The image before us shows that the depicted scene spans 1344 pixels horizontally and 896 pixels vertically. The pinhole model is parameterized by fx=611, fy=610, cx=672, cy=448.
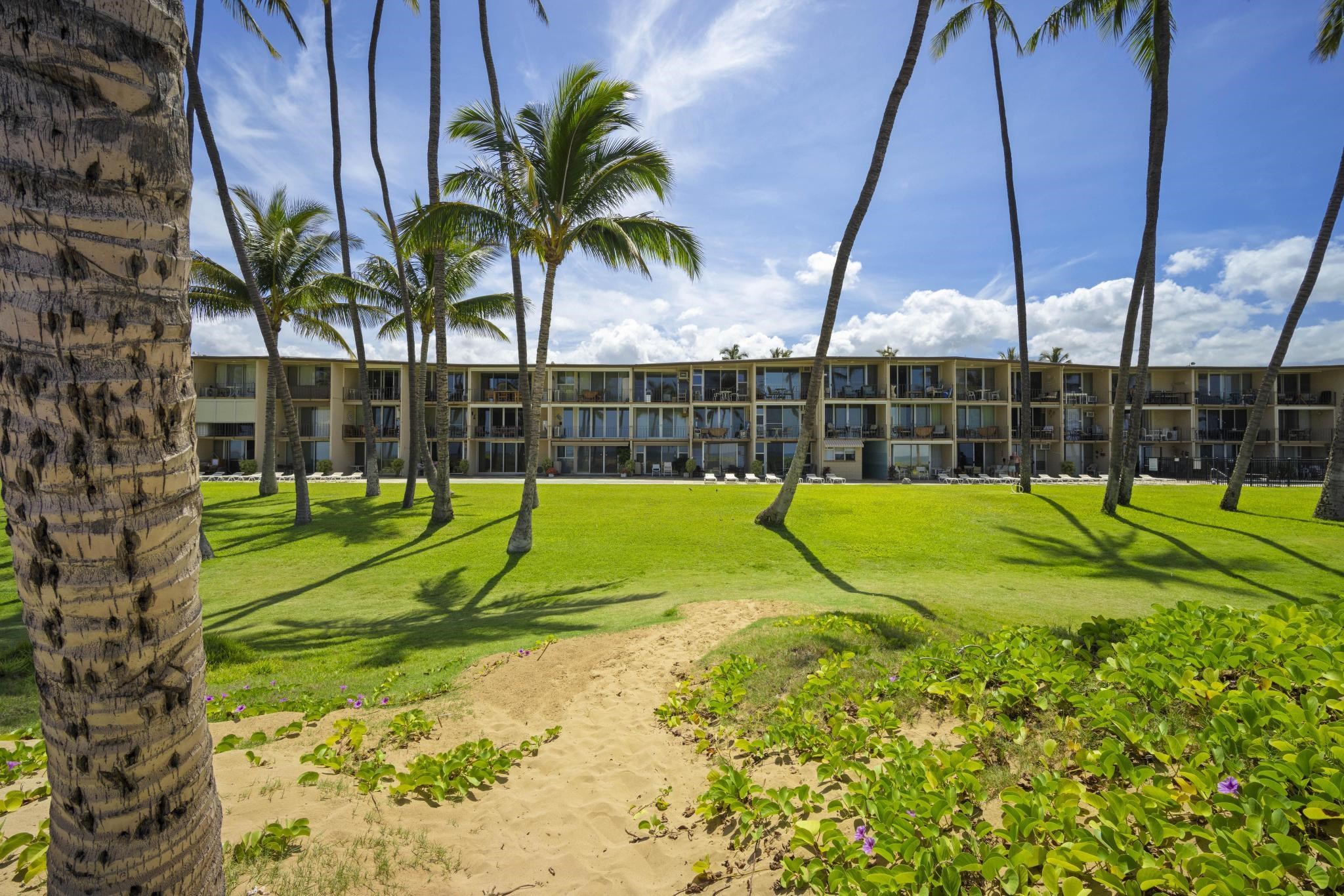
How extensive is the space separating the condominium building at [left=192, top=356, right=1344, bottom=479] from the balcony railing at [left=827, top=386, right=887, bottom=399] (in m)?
0.10

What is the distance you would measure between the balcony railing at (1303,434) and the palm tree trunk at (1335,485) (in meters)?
30.9

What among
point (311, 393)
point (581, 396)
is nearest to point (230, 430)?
point (311, 393)

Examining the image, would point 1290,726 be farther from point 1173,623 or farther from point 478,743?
point 478,743

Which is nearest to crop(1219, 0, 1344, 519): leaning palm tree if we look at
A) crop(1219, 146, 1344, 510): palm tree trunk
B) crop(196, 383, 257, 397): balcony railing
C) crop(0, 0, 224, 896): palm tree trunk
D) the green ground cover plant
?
crop(1219, 146, 1344, 510): palm tree trunk

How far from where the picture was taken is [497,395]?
4031 centimetres

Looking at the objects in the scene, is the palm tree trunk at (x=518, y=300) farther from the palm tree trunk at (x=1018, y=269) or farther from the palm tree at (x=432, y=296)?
the palm tree trunk at (x=1018, y=269)

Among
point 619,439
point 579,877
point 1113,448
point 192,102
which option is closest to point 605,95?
point 192,102

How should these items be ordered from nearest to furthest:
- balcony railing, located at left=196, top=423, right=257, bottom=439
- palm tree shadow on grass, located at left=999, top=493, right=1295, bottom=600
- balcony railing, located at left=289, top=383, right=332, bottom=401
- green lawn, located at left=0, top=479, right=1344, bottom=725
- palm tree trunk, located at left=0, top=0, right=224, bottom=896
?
1. palm tree trunk, located at left=0, top=0, right=224, bottom=896
2. green lawn, located at left=0, top=479, right=1344, bottom=725
3. palm tree shadow on grass, located at left=999, top=493, right=1295, bottom=600
4. balcony railing, located at left=196, top=423, right=257, bottom=439
5. balcony railing, located at left=289, top=383, right=332, bottom=401

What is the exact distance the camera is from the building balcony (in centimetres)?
3644

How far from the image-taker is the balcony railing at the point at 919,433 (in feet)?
120

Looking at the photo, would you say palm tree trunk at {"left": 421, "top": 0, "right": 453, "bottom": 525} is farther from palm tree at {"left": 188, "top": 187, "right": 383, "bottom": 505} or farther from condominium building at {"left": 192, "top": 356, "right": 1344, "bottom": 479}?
condominium building at {"left": 192, "top": 356, "right": 1344, "bottom": 479}

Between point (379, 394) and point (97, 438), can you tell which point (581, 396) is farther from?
point (97, 438)

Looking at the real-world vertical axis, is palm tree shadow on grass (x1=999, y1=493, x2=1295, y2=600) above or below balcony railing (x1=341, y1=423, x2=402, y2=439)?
below

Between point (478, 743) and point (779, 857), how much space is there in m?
2.19
